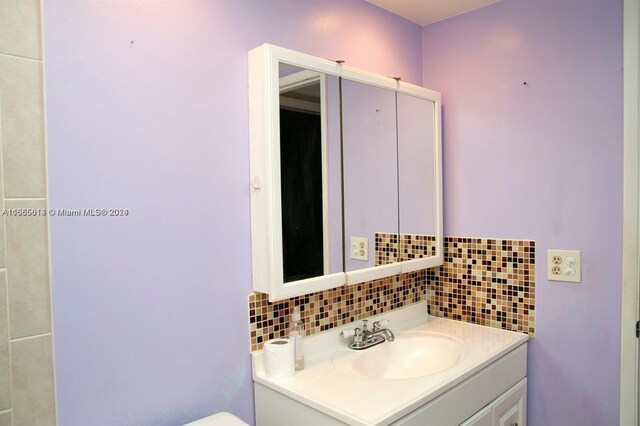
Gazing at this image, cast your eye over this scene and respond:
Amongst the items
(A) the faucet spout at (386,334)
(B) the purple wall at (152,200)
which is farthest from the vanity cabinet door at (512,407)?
(B) the purple wall at (152,200)

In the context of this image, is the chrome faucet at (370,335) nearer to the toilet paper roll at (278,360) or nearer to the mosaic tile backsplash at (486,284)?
the toilet paper roll at (278,360)

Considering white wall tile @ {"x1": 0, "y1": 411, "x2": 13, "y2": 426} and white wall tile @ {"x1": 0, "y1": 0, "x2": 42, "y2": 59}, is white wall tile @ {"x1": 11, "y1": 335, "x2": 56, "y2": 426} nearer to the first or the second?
white wall tile @ {"x1": 0, "y1": 411, "x2": 13, "y2": 426}

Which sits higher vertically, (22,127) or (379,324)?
(22,127)

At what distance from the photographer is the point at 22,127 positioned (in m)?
1.03

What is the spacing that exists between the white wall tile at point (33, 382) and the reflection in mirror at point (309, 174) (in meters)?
0.69

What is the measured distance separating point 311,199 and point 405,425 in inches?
30.4

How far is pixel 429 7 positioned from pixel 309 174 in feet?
3.48

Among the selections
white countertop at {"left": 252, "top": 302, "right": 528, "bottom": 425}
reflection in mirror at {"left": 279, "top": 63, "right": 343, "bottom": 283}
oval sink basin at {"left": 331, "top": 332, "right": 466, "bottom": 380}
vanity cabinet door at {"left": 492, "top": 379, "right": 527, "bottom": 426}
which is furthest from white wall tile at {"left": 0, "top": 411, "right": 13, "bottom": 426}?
vanity cabinet door at {"left": 492, "top": 379, "right": 527, "bottom": 426}

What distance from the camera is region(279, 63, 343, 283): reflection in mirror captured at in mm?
1467

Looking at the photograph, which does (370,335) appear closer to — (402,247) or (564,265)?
(402,247)

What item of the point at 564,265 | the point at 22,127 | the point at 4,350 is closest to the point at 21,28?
the point at 22,127

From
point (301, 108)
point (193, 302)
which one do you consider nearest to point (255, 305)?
point (193, 302)

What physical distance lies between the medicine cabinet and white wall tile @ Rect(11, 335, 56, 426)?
24.6 inches

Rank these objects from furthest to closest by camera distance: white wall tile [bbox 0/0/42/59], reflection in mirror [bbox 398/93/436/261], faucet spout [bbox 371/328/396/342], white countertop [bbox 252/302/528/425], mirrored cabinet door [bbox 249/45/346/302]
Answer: reflection in mirror [bbox 398/93/436/261], faucet spout [bbox 371/328/396/342], mirrored cabinet door [bbox 249/45/346/302], white countertop [bbox 252/302/528/425], white wall tile [bbox 0/0/42/59]
